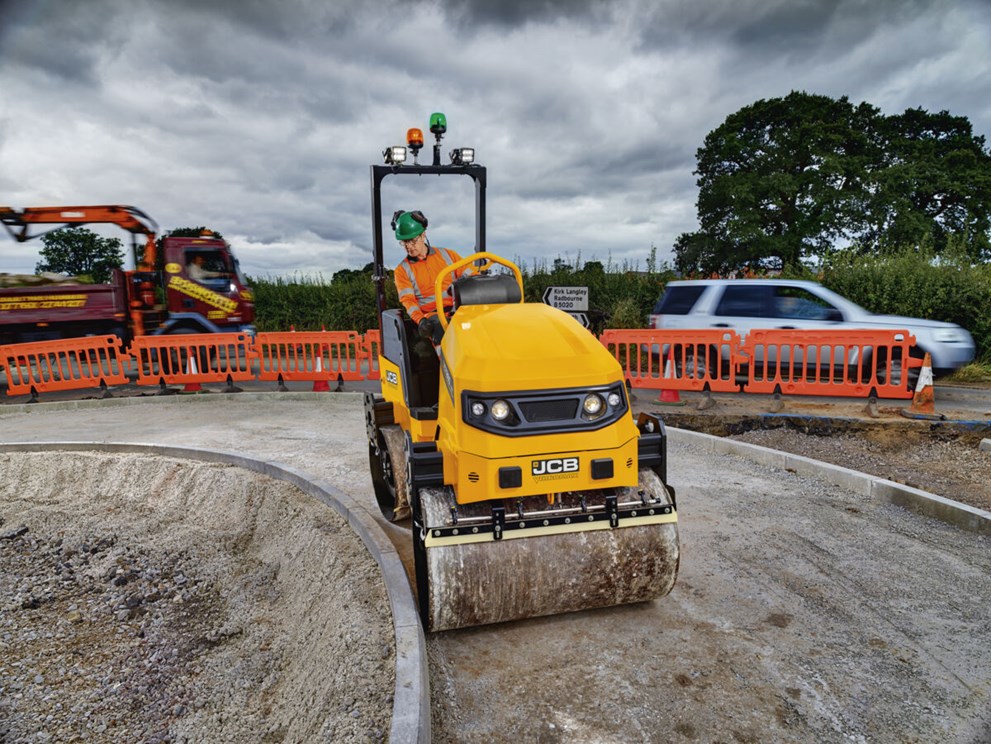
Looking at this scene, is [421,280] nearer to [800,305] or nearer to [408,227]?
[408,227]

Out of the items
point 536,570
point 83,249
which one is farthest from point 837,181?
point 83,249

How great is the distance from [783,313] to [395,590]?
8685 mm

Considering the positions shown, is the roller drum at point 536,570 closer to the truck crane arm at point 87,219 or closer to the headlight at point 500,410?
the headlight at point 500,410

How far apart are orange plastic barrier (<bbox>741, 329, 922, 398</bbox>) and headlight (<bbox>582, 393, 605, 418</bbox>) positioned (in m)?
6.73

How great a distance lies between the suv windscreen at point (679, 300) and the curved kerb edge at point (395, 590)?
7350mm

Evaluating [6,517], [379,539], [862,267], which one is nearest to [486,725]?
[379,539]

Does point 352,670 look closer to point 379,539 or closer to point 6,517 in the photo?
point 379,539

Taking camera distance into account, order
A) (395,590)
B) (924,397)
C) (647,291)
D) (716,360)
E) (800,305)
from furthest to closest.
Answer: (647,291) < (716,360) < (800,305) < (924,397) < (395,590)

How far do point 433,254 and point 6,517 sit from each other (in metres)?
5.80

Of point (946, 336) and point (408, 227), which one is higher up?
point (408, 227)

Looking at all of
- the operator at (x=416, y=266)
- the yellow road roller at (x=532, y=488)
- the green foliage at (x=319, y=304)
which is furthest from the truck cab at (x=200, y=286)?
the yellow road roller at (x=532, y=488)

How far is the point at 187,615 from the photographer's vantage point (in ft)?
15.9

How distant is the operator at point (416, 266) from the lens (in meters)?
4.61

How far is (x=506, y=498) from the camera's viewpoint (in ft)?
10.9
